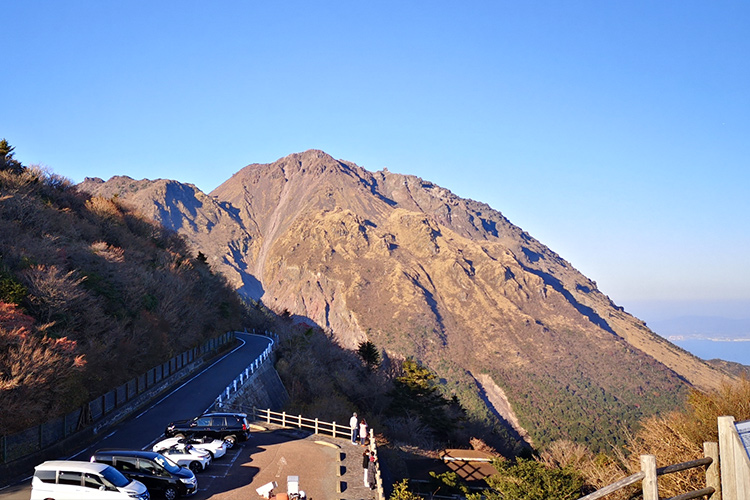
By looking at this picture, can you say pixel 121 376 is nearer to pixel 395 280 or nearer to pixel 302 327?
pixel 302 327

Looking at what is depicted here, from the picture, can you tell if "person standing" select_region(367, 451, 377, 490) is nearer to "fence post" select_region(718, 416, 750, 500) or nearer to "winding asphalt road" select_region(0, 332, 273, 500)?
"winding asphalt road" select_region(0, 332, 273, 500)

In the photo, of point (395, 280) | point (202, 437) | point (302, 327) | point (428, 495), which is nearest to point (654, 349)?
point (395, 280)

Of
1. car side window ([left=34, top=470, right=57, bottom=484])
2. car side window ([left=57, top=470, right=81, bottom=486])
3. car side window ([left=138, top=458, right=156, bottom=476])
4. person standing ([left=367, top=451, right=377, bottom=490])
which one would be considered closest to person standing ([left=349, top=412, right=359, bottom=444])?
person standing ([left=367, top=451, right=377, bottom=490])

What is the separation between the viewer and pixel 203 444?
20766 millimetres

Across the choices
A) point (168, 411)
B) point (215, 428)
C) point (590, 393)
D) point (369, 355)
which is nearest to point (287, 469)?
point (215, 428)

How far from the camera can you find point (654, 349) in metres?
190

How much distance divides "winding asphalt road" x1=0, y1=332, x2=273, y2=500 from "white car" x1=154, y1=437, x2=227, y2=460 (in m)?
1.99

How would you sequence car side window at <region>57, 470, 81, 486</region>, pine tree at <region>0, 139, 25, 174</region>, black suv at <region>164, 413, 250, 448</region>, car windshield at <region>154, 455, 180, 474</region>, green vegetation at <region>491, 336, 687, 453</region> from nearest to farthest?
car side window at <region>57, 470, 81, 486</region>, car windshield at <region>154, 455, 180, 474</region>, black suv at <region>164, 413, 250, 448</region>, pine tree at <region>0, 139, 25, 174</region>, green vegetation at <region>491, 336, 687, 453</region>

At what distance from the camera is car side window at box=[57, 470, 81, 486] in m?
14.3

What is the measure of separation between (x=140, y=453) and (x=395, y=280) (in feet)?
585

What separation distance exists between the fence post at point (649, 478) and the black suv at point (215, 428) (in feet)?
65.9

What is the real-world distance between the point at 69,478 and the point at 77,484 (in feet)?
0.98

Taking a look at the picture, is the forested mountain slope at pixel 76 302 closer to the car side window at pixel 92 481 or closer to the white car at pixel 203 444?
the white car at pixel 203 444

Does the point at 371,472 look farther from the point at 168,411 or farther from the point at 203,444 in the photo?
the point at 168,411
